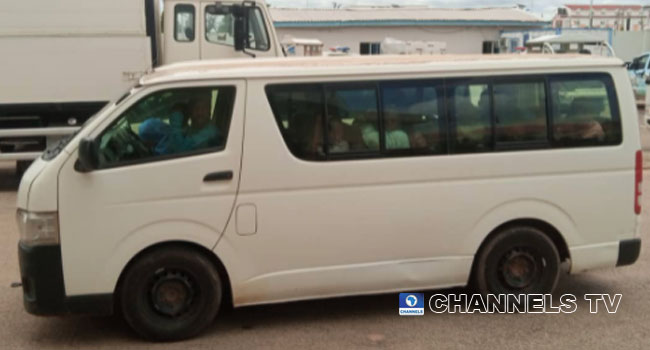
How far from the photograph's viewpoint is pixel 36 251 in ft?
15.5

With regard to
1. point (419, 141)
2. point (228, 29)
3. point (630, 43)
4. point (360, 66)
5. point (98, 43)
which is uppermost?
point (630, 43)

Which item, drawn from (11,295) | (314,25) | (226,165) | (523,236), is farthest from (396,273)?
(314,25)

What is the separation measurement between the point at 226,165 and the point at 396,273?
58.0 inches

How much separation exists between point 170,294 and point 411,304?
1.85 meters

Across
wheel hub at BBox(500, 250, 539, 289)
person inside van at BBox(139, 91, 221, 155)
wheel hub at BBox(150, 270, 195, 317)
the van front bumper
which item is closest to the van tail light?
wheel hub at BBox(500, 250, 539, 289)

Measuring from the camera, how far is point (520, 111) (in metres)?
5.44

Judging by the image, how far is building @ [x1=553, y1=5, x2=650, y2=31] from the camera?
56.4 m

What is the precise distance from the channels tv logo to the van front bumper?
7.15 feet

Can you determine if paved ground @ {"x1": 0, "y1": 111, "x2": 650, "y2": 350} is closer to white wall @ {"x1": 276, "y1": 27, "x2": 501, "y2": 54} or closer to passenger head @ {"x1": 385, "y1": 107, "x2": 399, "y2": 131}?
passenger head @ {"x1": 385, "y1": 107, "x2": 399, "y2": 131}

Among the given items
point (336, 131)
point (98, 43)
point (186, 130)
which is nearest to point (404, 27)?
point (98, 43)

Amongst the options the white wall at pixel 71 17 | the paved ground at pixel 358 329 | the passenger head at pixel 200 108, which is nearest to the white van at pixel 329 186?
the passenger head at pixel 200 108

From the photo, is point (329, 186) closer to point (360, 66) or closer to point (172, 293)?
point (360, 66)

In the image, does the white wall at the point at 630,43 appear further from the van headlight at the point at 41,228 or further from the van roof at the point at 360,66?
the van headlight at the point at 41,228

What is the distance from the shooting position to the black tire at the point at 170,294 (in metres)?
4.91
